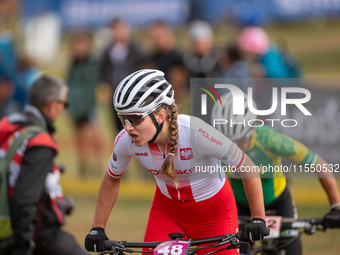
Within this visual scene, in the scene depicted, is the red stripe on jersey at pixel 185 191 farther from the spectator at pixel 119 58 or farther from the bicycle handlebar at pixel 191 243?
the spectator at pixel 119 58

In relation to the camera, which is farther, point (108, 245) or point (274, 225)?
point (274, 225)

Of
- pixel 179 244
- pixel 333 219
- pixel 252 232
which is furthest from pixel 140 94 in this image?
pixel 333 219

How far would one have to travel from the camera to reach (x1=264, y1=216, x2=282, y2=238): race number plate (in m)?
4.87

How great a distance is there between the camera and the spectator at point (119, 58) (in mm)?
11148

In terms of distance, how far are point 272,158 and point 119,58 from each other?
6.74 metres

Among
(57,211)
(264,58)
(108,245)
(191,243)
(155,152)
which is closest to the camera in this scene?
(191,243)

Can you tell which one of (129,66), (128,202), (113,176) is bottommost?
(128,202)

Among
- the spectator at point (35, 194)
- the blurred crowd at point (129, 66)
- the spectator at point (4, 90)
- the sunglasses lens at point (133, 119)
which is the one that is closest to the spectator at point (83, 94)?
the blurred crowd at point (129, 66)

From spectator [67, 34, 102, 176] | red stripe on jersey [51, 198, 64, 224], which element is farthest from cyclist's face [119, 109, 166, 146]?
spectator [67, 34, 102, 176]

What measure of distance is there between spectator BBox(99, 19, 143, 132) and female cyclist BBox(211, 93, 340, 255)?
6.29 m

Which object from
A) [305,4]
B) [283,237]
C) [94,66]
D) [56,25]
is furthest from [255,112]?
[56,25]

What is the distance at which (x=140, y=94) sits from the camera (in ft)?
12.3

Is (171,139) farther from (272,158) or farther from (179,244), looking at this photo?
(272,158)

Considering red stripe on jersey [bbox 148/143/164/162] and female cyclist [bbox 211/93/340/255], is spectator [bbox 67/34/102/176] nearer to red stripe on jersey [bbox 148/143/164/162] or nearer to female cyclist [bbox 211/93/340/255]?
female cyclist [bbox 211/93/340/255]
